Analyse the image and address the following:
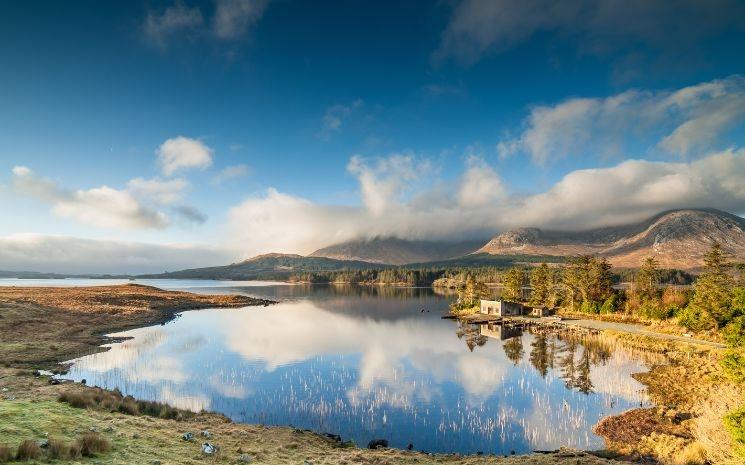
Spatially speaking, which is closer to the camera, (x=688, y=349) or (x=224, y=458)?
(x=224, y=458)

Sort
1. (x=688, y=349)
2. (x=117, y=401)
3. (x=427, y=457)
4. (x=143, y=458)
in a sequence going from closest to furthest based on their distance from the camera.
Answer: (x=143, y=458) < (x=427, y=457) < (x=117, y=401) < (x=688, y=349)

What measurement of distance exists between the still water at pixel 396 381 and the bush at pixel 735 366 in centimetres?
848

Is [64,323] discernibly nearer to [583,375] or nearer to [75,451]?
[75,451]

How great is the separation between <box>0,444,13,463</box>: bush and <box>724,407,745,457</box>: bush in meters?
29.9

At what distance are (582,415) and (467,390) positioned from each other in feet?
38.4

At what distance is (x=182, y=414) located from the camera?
29875 mm

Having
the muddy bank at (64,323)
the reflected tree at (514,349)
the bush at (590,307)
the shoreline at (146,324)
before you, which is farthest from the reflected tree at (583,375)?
the muddy bank at (64,323)

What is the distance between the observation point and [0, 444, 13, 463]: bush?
43.8 ft

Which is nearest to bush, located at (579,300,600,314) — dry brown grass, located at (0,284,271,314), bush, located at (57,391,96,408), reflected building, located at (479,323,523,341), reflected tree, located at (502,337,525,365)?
reflected building, located at (479,323,523,341)

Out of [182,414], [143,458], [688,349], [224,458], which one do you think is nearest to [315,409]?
[182,414]

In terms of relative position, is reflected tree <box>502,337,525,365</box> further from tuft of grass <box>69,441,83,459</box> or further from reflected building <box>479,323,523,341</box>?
tuft of grass <box>69,441,83,459</box>

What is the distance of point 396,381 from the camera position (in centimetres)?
4647

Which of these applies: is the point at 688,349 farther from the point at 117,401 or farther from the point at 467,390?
the point at 117,401

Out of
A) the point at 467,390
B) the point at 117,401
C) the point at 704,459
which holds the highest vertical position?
the point at 117,401
